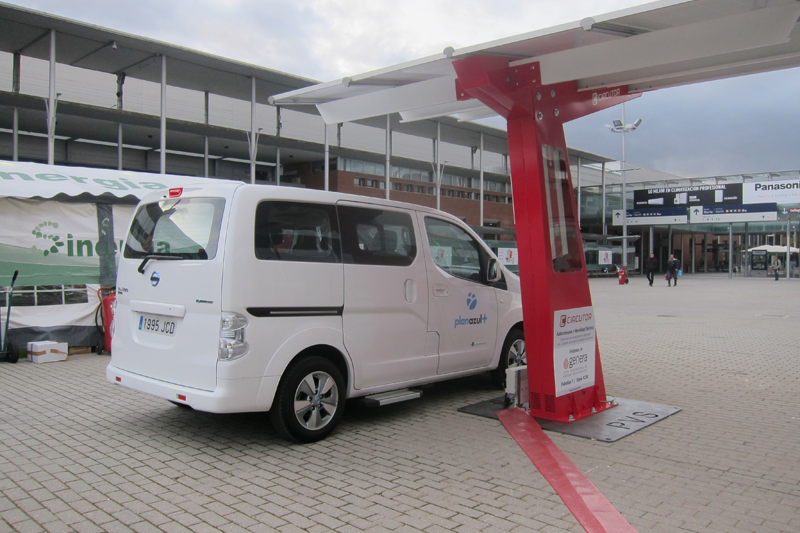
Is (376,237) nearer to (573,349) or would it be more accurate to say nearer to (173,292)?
(173,292)

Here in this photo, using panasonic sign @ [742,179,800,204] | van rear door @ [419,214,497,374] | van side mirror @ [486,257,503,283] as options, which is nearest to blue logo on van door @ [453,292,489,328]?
van rear door @ [419,214,497,374]

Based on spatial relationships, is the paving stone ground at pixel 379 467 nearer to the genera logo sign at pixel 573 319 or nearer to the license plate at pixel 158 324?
the license plate at pixel 158 324

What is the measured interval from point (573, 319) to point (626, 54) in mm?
2382

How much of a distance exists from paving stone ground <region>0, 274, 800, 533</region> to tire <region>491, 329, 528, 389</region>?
0.25m

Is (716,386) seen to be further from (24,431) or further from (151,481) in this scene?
(24,431)

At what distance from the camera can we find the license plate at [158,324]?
494 cm

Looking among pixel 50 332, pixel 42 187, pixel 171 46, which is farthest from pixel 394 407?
pixel 171 46

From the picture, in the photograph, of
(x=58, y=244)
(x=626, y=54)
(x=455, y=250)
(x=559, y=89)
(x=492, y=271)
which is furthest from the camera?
(x=58, y=244)

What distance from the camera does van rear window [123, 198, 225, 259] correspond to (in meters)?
4.85

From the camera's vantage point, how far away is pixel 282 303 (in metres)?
4.86

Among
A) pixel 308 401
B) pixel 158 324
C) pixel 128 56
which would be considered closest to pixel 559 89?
pixel 308 401

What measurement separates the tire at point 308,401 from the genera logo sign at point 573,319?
2.10m

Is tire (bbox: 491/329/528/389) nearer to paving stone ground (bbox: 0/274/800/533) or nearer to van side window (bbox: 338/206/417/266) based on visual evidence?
paving stone ground (bbox: 0/274/800/533)

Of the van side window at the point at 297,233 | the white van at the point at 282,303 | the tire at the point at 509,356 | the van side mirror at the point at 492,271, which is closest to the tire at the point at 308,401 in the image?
the white van at the point at 282,303
